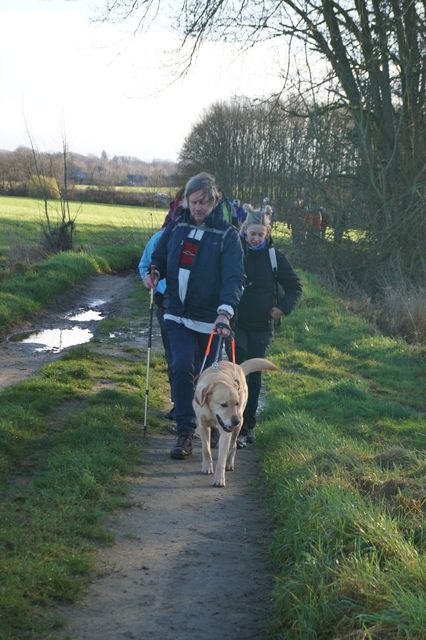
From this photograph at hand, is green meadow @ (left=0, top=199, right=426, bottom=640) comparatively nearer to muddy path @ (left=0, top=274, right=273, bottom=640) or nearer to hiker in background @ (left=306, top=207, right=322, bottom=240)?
muddy path @ (left=0, top=274, right=273, bottom=640)

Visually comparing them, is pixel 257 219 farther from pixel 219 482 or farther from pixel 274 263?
pixel 219 482

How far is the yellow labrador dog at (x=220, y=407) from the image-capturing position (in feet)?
22.8

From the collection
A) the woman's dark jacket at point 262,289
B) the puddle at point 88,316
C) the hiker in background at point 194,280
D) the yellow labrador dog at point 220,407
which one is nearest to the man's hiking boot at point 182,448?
the hiker in background at point 194,280

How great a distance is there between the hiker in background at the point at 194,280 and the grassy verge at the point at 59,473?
0.73 m

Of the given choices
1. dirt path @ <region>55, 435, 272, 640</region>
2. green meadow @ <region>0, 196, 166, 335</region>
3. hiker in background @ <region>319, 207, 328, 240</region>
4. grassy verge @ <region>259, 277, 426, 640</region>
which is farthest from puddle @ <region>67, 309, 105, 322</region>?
dirt path @ <region>55, 435, 272, 640</region>

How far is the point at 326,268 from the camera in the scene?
23.9 meters

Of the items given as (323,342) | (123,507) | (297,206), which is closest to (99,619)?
(123,507)

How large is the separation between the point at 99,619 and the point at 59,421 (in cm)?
431

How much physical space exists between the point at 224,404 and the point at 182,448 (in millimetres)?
968

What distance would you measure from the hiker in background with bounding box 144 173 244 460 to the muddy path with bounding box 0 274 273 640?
72cm

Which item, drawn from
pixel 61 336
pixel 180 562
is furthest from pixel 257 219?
pixel 61 336

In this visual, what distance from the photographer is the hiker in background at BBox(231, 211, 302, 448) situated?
8344mm

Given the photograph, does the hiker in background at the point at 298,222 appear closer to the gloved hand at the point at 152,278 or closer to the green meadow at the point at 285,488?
the green meadow at the point at 285,488

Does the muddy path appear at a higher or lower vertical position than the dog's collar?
lower
